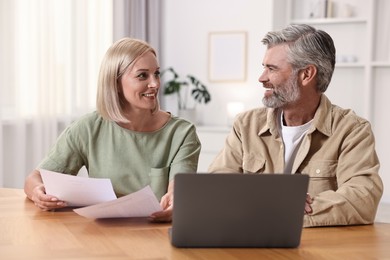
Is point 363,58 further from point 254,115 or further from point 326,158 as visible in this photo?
point 326,158

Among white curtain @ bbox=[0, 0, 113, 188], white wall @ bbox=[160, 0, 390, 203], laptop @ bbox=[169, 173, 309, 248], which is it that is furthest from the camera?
white wall @ bbox=[160, 0, 390, 203]

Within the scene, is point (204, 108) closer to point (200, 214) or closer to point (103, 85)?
point (103, 85)

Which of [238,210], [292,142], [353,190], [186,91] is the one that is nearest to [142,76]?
[292,142]

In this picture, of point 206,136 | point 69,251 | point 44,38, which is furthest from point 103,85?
point 206,136

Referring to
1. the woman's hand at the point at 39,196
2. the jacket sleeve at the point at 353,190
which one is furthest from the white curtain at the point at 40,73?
the jacket sleeve at the point at 353,190

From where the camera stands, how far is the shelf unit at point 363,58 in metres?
5.66

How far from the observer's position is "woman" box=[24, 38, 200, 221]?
245cm

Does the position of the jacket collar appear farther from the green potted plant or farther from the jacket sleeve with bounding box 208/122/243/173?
the green potted plant

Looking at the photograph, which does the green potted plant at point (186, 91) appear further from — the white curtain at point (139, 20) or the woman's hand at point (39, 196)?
the woman's hand at point (39, 196)

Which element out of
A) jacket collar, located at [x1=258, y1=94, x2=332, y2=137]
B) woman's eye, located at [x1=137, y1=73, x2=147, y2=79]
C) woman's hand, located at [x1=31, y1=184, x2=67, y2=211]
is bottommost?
woman's hand, located at [x1=31, y1=184, x2=67, y2=211]

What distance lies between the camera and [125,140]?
247 centimetres

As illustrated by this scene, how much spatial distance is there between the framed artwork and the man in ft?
12.0

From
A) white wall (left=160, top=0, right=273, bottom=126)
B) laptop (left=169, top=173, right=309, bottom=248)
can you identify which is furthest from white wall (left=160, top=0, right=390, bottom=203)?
laptop (left=169, top=173, right=309, bottom=248)

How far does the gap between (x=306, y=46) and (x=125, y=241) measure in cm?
105
